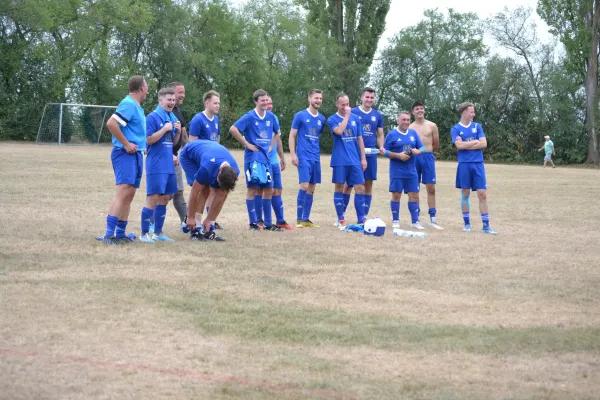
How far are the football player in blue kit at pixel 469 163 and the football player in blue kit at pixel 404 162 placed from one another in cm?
64

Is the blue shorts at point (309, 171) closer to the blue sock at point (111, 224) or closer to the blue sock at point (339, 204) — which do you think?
the blue sock at point (339, 204)

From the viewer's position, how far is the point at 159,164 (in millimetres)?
10742

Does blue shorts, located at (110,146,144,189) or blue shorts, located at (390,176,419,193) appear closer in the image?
blue shorts, located at (110,146,144,189)

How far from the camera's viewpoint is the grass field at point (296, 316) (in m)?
5.05

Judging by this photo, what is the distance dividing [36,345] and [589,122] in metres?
48.1

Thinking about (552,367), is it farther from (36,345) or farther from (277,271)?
(277,271)

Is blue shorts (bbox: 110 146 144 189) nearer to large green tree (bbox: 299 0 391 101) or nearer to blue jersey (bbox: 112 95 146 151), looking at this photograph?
blue jersey (bbox: 112 95 146 151)

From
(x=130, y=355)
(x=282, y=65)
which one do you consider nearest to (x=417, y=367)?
(x=130, y=355)

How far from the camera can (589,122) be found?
1961 inches

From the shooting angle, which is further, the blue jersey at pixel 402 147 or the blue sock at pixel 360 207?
the blue jersey at pixel 402 147

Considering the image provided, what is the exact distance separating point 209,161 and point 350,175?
10.5ft

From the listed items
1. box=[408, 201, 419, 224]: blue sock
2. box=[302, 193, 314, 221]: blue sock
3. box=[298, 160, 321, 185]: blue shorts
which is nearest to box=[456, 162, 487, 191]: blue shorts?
box=[408, 201, 419, 224]: blue sock

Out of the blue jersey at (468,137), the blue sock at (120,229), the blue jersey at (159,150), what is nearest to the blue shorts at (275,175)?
the blue jersey at (159,150)

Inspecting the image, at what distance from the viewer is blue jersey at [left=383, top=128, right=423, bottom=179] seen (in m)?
13.5
